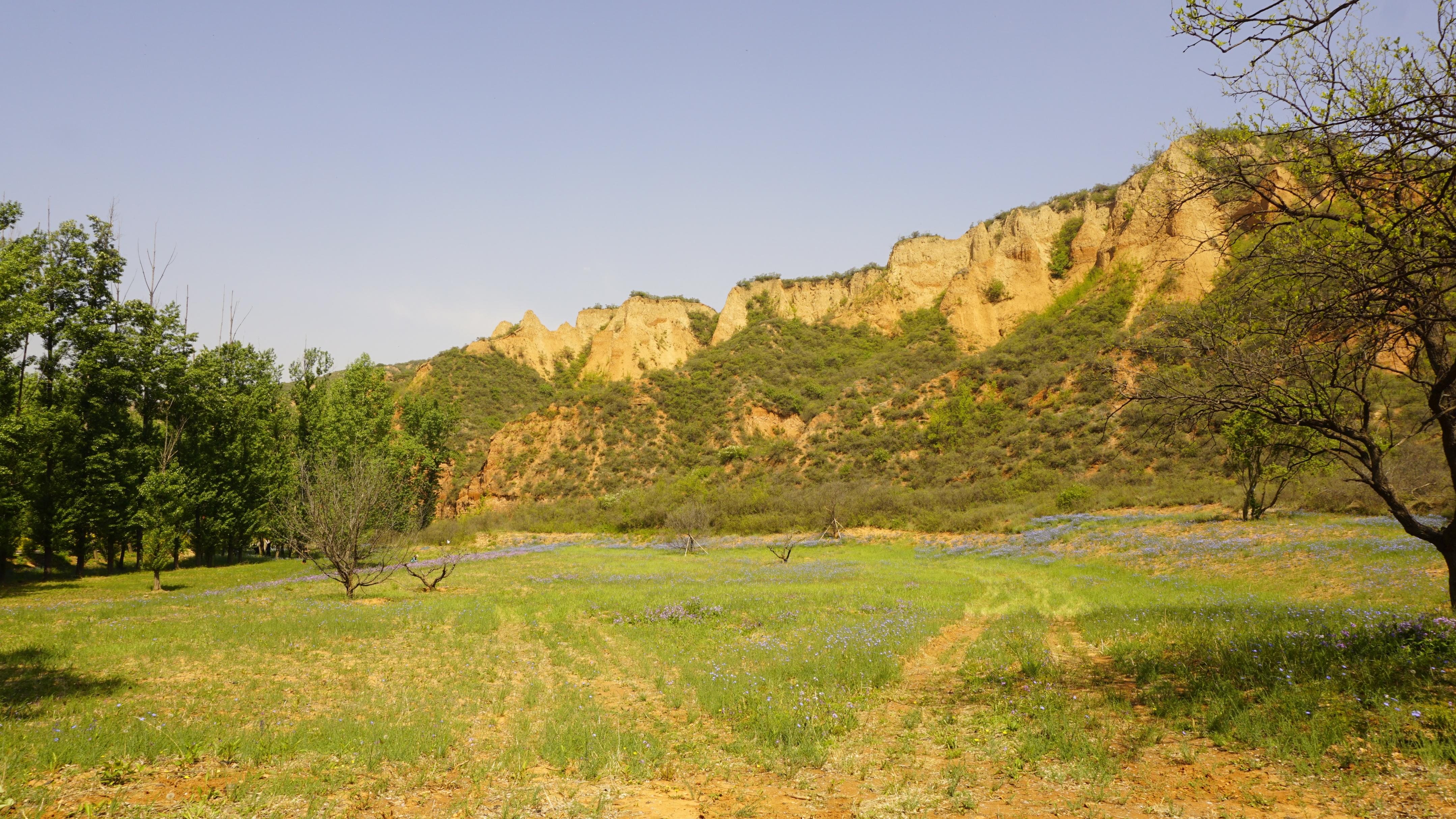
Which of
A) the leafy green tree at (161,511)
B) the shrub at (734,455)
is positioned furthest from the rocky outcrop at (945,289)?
the leafy green tree at (161,511)

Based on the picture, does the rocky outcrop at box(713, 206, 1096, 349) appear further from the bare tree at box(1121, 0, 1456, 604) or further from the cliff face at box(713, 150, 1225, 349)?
the bare tree at box(1121, 0, 1456, 604)

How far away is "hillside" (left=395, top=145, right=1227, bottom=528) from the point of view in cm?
4825

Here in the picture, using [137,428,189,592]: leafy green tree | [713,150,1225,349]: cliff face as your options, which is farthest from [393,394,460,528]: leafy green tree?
[713,150,1225,349]: cliff face

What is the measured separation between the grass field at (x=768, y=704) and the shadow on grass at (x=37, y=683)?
0.08 meters

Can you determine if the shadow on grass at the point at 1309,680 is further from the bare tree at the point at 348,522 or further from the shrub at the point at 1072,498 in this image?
the shrub at the point at 1072,498

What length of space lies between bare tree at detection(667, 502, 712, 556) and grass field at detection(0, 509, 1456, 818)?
28.2m

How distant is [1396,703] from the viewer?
20.0ft

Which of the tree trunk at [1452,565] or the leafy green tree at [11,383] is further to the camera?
the leafy green tree at [11,383]

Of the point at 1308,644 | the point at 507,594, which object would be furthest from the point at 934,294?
the point at 1308,644

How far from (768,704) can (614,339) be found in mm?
96462

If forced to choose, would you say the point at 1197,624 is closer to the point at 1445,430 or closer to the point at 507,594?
the point at 1445,430

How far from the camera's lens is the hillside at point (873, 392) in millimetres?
48250

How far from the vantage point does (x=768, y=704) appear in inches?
336

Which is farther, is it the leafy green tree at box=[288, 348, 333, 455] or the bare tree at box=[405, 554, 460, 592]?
the leafy green tree at box=[288, 348, 333, 455]
